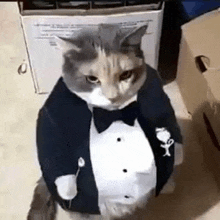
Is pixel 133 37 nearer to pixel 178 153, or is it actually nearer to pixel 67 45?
pixel 67 45

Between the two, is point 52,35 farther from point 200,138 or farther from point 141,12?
point 200,138

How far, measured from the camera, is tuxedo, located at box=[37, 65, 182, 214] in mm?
Result: 750

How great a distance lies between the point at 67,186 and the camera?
76 cm

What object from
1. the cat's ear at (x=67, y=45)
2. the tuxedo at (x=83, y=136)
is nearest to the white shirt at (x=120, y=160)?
the tuxedo at (x=83, y=136)

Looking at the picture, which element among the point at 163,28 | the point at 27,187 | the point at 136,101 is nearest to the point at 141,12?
the point at 163,28

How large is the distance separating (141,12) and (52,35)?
0.73ft

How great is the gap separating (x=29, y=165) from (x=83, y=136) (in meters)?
0.35

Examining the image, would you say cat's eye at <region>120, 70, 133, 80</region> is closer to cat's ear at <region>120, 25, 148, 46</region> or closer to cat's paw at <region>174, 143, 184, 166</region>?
cat's ear at <region>120, 25, 148, 46</region>

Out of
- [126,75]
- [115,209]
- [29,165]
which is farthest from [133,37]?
[29,165]

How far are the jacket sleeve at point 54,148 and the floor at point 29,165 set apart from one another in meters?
0.24

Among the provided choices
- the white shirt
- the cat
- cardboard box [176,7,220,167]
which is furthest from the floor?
the cat

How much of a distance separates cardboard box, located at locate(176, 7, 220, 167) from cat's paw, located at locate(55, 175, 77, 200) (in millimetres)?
395

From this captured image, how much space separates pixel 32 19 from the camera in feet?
3.28

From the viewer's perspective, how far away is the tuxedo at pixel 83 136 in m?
0.75
